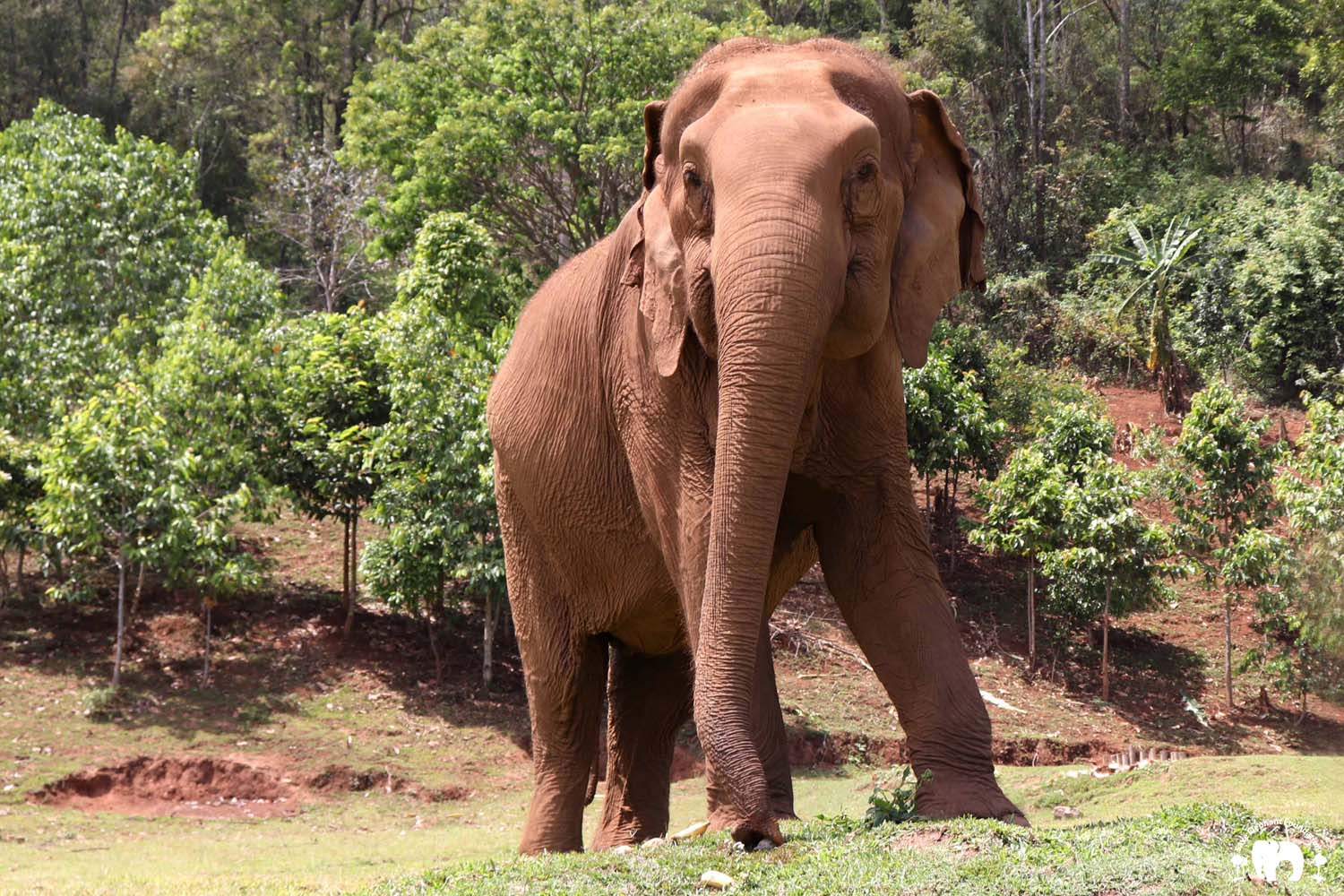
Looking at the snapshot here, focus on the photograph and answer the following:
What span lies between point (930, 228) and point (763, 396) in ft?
4.14

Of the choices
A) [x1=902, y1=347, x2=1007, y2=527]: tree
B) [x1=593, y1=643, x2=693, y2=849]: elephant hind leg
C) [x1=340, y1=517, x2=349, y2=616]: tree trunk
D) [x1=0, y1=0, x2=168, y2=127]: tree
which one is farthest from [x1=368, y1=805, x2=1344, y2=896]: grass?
[x1=0, y1=0, x2=168, y2=127]: tree

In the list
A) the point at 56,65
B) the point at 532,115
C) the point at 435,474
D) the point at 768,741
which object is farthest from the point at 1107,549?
the point at 56,65

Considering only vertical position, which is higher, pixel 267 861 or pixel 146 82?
pixel 146 82

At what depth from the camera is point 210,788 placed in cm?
2006

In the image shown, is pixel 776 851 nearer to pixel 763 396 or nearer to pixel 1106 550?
pixel 763 396

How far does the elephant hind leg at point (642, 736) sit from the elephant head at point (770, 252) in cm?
269

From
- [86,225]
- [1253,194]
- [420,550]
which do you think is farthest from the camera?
[1253,194]

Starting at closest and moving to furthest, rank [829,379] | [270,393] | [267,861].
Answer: [829,379] → [267,861] → [270,393]

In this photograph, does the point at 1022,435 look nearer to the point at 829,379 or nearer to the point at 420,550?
the point at 420,550

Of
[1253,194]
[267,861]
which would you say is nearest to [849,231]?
[267,861]

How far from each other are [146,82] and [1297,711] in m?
35.4

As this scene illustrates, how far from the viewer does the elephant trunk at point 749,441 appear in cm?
578

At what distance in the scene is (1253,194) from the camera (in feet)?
134

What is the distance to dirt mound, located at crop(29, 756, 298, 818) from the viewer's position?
19281mm
